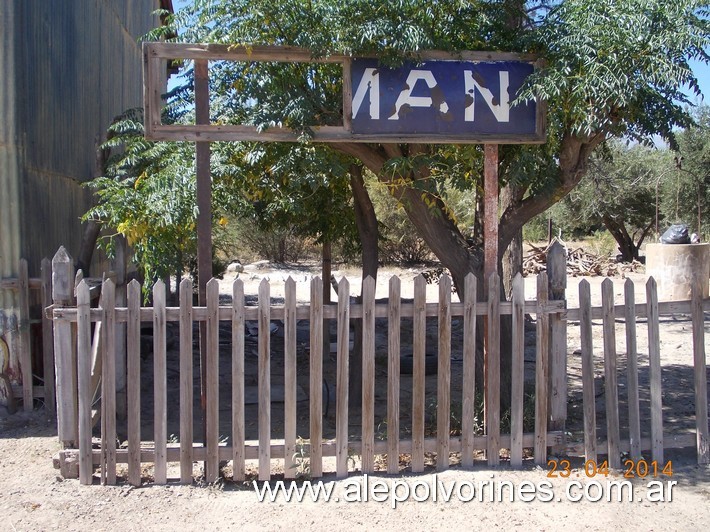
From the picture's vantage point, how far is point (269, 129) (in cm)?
492

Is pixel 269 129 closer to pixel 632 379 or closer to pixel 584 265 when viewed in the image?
pixel 632 379

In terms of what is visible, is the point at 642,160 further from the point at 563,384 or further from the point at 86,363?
the point at 86,363

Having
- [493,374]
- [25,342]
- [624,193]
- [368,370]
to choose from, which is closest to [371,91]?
[368,370]

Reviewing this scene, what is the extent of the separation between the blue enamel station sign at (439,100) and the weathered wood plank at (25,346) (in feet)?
11.6

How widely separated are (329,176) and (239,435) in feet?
8.52

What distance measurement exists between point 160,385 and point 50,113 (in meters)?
3.90

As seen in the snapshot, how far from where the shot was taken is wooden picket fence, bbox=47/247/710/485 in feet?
15.3

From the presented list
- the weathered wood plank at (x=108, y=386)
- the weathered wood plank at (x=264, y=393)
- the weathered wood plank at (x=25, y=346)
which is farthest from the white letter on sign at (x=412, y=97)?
the weathered wood plank at (x=25, y=346)

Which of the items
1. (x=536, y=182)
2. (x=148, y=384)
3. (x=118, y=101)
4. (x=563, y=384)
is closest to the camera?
(x=563, y=384)

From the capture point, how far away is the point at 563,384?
16.6ft

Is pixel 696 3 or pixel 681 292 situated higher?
pixel 696 3

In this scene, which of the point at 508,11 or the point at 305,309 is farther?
the point at 508,11

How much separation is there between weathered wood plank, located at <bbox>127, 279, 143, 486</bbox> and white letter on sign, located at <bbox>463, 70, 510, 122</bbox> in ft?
8.94

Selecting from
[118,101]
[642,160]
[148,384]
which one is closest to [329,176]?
[148,384]
